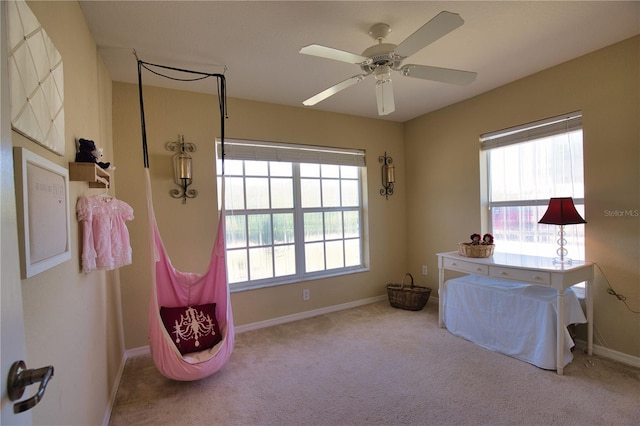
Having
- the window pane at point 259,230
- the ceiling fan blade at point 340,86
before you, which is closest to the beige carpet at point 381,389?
the window pane at point 259,230

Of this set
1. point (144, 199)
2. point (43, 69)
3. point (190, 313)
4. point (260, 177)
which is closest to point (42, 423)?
point (43, 69)

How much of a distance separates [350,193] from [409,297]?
1450mm

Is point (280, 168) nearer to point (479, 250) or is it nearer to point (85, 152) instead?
point (85, 152)

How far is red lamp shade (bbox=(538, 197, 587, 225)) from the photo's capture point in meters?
2.35

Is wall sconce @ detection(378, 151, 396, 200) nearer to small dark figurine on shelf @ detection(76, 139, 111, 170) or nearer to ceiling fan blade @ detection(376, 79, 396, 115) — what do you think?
ceiling fan blade @ detection(376, 79, 396, 115)

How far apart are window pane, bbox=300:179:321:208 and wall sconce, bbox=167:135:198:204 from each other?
119 centimetres

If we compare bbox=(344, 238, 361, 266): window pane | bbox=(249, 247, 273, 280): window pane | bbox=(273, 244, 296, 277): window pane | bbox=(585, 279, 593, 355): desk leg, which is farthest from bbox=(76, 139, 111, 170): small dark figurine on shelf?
bbox=(585, 279, 593, 355): desk leg

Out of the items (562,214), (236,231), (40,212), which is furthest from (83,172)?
(562,214)

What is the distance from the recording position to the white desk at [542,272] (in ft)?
7.16

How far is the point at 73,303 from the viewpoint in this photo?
1365 mm

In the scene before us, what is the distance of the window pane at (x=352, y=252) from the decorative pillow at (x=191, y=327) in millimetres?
1898

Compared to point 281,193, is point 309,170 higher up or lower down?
higher up

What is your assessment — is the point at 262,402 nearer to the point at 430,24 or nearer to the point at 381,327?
the point at 381,327

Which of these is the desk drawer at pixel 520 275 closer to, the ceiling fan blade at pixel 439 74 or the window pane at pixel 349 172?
the ceiling fan blade at pixel 439 74
